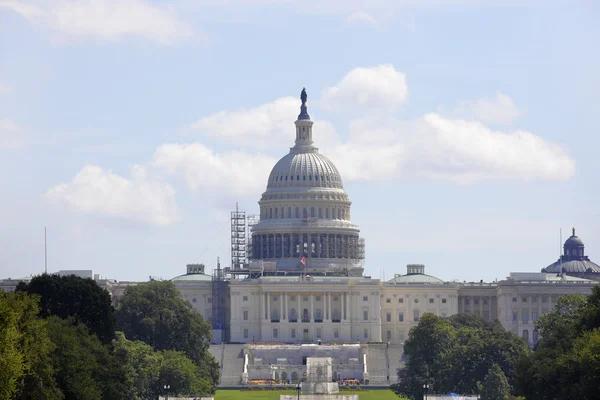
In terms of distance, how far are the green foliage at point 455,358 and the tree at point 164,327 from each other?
2111cm

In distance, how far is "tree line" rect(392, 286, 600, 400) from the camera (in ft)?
423

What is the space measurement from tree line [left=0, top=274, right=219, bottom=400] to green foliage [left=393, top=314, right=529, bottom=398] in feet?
66.9

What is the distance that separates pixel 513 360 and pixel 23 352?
71881 mm

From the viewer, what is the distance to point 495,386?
538 ft

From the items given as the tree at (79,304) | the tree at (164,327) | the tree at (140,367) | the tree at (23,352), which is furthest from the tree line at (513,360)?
the tree at (23,352)

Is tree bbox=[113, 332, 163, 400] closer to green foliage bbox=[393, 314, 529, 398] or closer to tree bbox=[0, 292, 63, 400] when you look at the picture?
green foliage bbox=[393, 314, 529, 398]

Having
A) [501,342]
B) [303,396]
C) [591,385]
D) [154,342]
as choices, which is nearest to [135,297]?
[154,342]

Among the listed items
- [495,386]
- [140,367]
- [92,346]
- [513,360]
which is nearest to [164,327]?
[140,367]

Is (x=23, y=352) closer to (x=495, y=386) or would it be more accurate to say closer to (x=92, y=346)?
(x=92, y=346)

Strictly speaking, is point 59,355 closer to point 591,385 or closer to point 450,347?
point 591,385

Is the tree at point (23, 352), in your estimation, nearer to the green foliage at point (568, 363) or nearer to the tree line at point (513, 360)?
the green foliage at point (568, 363)

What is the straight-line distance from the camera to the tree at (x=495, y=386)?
162m

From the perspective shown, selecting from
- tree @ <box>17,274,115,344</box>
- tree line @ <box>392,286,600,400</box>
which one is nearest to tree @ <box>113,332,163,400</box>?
tree @ <box>17,274,115,344</box>

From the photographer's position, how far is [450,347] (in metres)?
189
